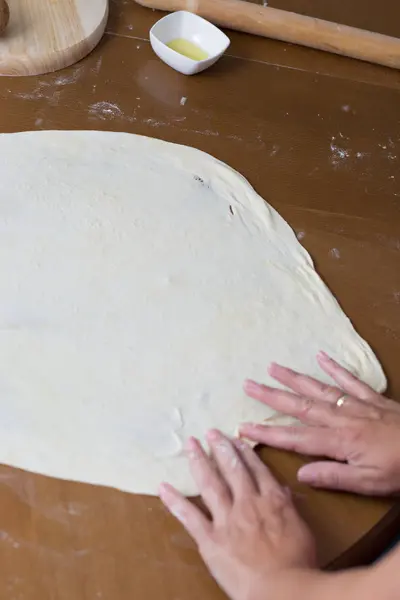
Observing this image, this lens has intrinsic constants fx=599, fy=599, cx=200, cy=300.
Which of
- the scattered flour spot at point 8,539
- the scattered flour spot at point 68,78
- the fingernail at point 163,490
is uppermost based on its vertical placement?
the scattered flour spot at point 68,78

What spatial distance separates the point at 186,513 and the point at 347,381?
325 millimetres

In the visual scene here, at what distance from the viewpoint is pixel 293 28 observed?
1.42m

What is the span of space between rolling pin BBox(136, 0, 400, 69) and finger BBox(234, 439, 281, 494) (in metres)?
1.01

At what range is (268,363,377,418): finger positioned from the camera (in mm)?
873

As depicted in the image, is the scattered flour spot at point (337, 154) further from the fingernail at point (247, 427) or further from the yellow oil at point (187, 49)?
the fingernail at point (247, 427)

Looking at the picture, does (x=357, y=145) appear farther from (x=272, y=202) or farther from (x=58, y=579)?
(x=58, y=579)

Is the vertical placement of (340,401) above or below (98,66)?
below

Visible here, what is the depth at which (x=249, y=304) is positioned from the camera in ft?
3.34

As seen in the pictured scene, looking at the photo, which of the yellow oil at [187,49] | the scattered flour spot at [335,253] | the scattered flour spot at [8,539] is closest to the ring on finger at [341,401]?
the scattered flour spot at [335,253]

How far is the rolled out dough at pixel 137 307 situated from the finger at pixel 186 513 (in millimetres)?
19

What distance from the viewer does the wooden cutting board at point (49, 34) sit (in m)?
1.23

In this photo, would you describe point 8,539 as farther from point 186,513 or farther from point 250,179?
point 250,179

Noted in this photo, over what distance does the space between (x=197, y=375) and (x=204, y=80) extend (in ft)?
2.43

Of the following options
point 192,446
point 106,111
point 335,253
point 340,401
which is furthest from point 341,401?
point 106,111
